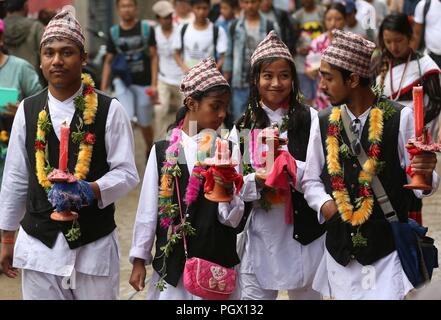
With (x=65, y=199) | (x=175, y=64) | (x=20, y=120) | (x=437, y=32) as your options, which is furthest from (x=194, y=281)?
(x=175, y=64)

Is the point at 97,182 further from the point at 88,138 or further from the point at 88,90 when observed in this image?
the point at 88,90

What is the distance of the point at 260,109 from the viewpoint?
712 centimetres

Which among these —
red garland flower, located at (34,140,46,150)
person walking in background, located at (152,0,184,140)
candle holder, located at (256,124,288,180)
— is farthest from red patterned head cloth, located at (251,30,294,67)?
person walking in background, located at (152,0,184,140)

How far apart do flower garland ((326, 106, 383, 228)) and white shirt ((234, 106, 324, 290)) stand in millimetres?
655

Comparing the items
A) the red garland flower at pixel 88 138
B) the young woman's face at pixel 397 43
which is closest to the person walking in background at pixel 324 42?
the young woman's face at pixel 397 43

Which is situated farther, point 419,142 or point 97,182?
point 97,182

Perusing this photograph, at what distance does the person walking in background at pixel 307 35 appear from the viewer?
1421 cm

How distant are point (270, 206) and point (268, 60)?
89 cm

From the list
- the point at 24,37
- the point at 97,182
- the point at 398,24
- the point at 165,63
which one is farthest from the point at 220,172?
the point at 165,63

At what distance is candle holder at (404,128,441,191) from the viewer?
18.9ft

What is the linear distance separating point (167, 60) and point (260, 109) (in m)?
7.54

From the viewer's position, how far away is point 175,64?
47.4 ft

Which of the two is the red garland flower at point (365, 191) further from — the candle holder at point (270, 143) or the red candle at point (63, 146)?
the red candle at point (63, 146)

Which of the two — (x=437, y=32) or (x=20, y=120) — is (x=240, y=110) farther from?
(x=20, y=120)
